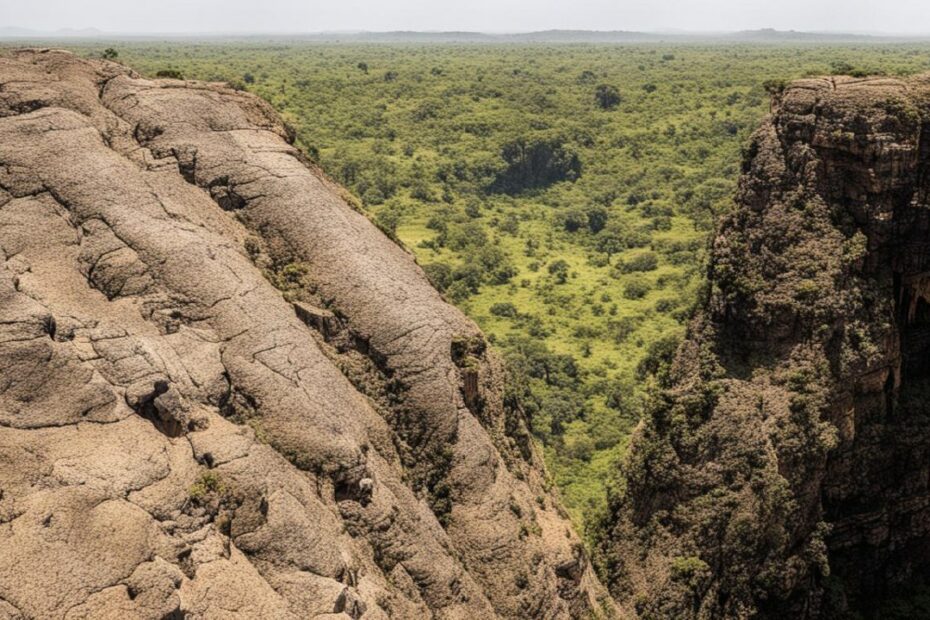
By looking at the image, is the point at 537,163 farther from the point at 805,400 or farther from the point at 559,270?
the point at 805,400

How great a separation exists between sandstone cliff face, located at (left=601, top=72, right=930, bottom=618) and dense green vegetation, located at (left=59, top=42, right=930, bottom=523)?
4453mm

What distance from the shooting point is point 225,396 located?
19.3 meters

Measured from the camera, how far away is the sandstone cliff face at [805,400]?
101 feet

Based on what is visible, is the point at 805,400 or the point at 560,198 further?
the point at 560,198

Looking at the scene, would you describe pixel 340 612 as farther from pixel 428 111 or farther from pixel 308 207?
pixel 428 111

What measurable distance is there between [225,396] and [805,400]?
72.4 feet

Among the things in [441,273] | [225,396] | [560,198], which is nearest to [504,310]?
[441,273]

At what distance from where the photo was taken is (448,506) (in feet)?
75.2

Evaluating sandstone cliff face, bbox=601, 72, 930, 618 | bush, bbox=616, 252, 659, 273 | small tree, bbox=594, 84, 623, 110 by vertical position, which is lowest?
bush, bbox=616, 252, 659, 273

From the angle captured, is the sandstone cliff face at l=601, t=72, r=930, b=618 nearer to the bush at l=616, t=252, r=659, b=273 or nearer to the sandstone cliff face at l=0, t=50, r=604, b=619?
the sandstone cliff face at l=0, t=50, r=604, b=619

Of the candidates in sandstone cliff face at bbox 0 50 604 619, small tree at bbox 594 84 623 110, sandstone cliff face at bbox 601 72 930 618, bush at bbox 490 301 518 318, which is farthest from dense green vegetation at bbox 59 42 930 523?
sandstone cliff face at bbox 0 50 604 619

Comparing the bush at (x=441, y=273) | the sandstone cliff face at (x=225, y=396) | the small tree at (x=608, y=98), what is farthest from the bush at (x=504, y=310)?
the small tree at (x=608, y=98)

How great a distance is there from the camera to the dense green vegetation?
61.6m

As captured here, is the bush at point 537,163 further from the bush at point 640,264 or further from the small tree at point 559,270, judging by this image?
the bush at point 640,264
